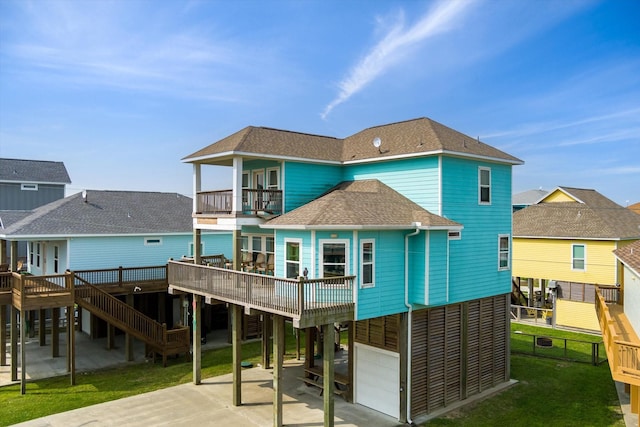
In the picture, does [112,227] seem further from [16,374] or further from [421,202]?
[421,202]

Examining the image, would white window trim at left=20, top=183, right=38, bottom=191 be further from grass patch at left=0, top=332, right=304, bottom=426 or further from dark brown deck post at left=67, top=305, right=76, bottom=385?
grass patch at left=0, top=332, right=304, bottom=426

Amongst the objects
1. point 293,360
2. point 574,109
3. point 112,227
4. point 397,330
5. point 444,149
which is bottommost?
point 293,360

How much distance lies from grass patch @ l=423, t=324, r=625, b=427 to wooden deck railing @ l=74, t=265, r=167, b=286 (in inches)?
584

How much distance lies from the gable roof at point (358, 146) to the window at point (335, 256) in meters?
4.50

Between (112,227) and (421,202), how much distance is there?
633 inches

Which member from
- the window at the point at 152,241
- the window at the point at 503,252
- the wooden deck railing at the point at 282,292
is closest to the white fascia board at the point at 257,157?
the wooden deck railing at the point at 282,292

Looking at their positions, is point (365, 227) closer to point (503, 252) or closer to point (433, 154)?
point (433, 154)

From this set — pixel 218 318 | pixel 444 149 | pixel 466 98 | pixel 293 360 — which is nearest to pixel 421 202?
pixel 444 149

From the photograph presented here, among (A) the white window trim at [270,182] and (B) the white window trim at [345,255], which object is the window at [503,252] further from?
(A) the white window trim at [270,182]

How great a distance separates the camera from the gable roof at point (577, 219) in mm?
27109

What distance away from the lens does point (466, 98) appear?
1056 inches

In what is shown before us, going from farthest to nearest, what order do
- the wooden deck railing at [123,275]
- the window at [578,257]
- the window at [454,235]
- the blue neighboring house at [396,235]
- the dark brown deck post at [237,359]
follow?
the window at [578,257]
the wooden deck railing at [123,275]
the window at [454,235]
the dark brown deck post at [237,359]
the blue neighboring house at [396,235]

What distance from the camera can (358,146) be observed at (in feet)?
61.3

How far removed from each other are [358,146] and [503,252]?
7.27 metres
